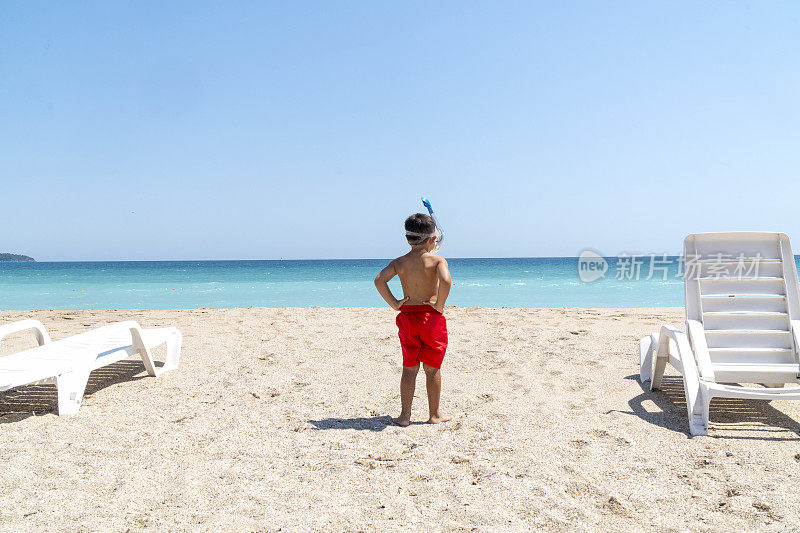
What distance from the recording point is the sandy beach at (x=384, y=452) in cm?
246

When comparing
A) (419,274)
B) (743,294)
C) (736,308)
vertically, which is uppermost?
(419,274)

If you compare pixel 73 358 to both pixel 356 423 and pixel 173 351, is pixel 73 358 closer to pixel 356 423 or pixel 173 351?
pixel 173 351

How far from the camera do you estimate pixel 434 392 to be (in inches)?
150

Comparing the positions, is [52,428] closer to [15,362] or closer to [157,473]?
[15,362]

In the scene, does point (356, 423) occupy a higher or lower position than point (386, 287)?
lower

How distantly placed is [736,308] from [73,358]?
5.36m

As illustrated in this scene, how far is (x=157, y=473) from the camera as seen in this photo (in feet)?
9.66

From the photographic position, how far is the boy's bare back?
3.65m

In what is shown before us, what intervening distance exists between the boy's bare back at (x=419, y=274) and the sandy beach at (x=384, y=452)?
2.97 feet

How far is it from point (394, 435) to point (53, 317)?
947 centimetres

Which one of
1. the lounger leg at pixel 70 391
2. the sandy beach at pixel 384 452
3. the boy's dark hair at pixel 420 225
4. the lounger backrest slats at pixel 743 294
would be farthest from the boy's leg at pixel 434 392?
the lounger leg at pixel 70 391

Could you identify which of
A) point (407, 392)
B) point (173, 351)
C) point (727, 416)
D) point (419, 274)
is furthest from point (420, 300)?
point (173, 351)

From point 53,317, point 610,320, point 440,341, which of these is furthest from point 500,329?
point 53,317

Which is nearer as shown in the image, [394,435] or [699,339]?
[394,435]
